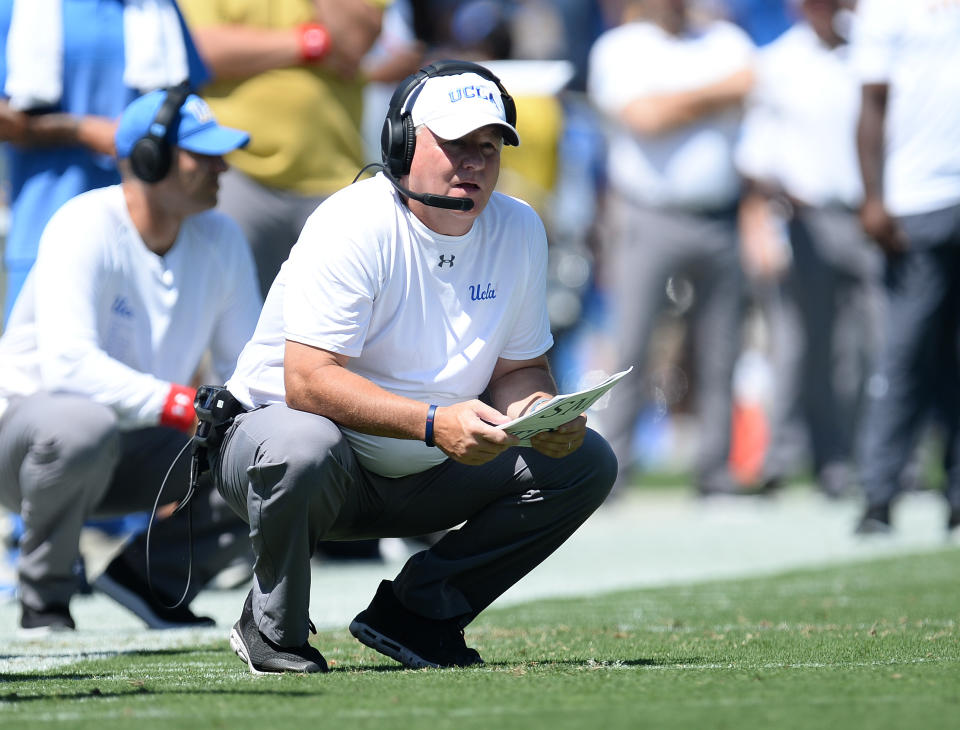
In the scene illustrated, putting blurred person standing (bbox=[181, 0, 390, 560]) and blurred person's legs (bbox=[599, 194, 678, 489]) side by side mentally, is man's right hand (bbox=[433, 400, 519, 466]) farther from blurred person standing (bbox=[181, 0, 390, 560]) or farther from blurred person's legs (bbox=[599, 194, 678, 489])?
blurred person's legs (bbox=[599, 194, 678, 489])

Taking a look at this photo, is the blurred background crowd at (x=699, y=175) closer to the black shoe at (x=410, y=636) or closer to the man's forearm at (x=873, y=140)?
the man's forearm at (x=873, y=140)

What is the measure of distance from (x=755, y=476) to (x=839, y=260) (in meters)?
3.09

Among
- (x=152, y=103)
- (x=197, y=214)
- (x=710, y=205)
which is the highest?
(x=152, y=103)

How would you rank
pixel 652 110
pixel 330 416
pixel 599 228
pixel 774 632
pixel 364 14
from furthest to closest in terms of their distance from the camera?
1. pixel 599 228
2. pixel 652 110
3. pixel 364 14
4. pixel 774 632
5. pixel 330 416

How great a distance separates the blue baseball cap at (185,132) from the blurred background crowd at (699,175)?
1.52m

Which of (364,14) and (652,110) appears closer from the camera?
(364,14)

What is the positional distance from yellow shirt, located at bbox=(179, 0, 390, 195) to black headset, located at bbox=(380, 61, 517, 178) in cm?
283

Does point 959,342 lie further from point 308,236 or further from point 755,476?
point 755,476

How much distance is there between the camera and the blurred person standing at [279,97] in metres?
6.87

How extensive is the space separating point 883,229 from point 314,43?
8.46 ft

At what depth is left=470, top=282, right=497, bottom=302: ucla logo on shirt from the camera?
4.09m

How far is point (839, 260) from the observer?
10.4m

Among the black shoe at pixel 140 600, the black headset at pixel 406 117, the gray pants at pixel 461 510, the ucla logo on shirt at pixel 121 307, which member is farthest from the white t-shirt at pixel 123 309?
the black headset at pixel 406 117

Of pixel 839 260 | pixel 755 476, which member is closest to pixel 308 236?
pixel 839 260
